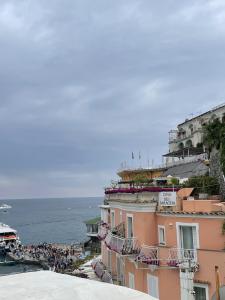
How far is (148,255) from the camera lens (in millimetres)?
24688

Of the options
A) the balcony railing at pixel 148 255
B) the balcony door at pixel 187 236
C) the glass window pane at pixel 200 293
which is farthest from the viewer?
the balcony railing at pixel 148 255

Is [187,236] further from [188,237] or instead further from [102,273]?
[102,273]

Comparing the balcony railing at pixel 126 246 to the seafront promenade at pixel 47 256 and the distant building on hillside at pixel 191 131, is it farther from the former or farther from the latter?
the seafront promenade at pixel 47 256

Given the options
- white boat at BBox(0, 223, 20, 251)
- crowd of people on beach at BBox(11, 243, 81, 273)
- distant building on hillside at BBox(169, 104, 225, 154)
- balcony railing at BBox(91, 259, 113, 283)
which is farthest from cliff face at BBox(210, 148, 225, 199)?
white boat at BBox(0, 223, 20, 251)

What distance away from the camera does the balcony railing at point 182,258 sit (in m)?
22.7

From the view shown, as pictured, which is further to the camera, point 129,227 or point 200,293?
Answer: point 129,227

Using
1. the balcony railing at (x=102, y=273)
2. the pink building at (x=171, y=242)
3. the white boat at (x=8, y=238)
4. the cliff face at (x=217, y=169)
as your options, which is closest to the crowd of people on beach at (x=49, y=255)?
the white boat at (x=8, y=238)

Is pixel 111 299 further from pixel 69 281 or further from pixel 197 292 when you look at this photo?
pixel 197 292

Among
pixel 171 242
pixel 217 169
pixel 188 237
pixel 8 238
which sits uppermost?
pixel 217 169

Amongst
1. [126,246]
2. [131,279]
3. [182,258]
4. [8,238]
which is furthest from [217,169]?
[8,238]

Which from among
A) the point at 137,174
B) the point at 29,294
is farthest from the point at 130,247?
the point at 137,174

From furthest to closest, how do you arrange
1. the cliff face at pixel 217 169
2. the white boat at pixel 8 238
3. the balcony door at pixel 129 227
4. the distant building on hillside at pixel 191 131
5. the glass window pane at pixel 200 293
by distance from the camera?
the white boat at pixel 8 238 → the distant building on hillside at pixel 191 131 → the balcony door at pixel 129 227 → the cliff face at pixel 217 169 → the glass window pane at pixel 200 293

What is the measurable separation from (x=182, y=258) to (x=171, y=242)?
4.78ft

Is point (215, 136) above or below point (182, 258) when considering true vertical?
above
